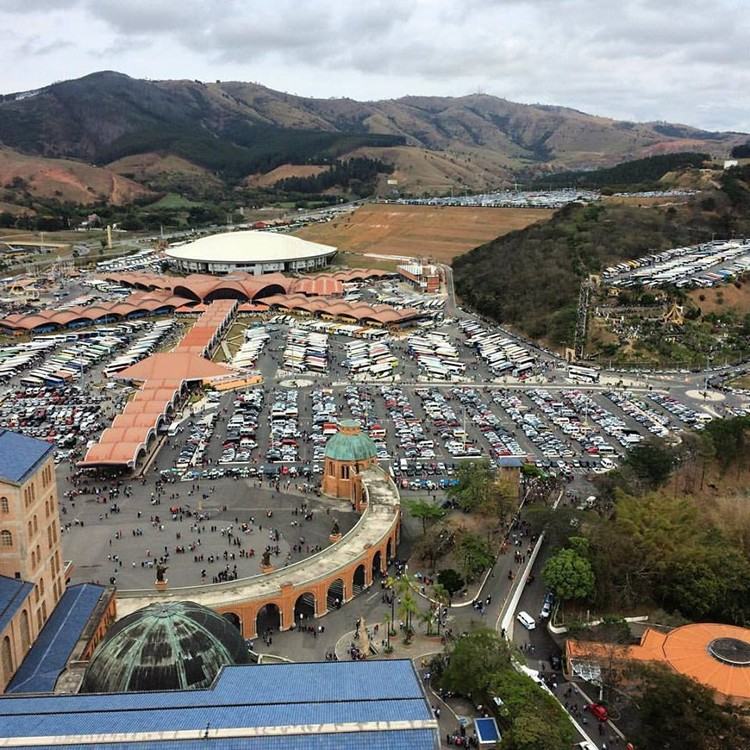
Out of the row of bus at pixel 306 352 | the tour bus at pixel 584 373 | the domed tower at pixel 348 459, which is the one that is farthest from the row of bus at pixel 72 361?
the tour bus at pixel 584 373

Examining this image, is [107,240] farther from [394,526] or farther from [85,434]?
[394,526]

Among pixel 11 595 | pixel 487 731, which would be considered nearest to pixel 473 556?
pixel 487 731

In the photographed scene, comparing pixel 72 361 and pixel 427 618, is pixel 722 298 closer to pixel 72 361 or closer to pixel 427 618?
pixel 427 618

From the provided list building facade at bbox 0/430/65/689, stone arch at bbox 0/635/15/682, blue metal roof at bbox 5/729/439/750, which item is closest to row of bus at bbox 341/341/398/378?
building facade at bbox 0/430/65/689

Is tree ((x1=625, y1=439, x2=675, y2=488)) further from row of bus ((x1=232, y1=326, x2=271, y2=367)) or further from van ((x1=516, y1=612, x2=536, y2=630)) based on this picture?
row of bus ((x1=232, y1=326, x2=271, y2=367))

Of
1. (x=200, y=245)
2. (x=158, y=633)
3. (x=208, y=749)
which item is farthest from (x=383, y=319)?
(x=208, y=749)

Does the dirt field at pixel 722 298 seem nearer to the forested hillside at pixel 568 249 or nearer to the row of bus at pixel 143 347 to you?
the forested hillside at pixel 568 249
